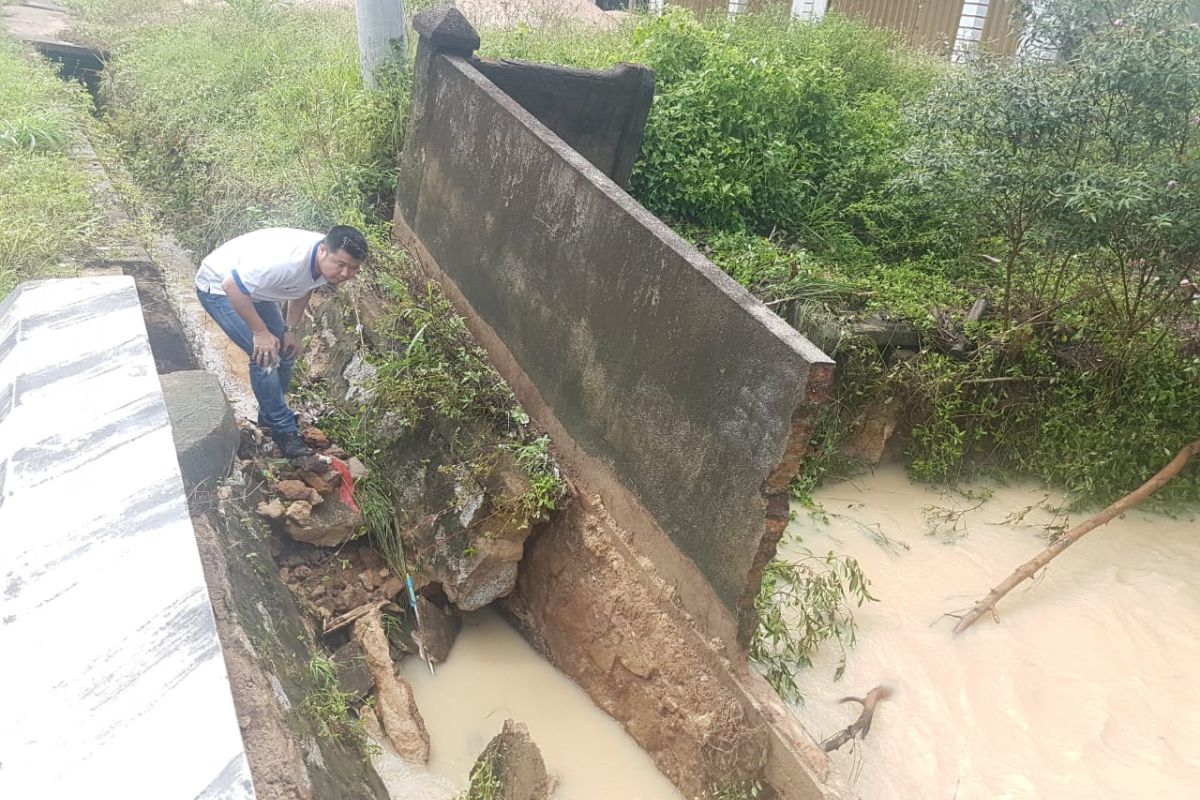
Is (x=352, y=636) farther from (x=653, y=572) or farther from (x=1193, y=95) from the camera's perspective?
(x=1193, y=95)

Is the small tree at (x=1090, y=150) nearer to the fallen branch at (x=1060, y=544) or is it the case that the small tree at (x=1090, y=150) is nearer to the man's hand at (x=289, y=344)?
the fallen branch at (x=1060, y=544)

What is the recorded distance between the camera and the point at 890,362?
5223 mm

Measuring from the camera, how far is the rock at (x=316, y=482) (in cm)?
408

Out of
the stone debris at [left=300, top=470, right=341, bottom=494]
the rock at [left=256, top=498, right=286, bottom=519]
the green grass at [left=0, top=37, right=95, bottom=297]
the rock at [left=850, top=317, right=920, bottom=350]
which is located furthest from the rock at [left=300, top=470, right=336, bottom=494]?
the rock at [left=850, top=317, right=920, bottom=350]

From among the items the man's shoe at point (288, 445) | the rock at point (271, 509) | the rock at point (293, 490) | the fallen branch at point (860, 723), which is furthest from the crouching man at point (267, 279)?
the fallen branch at point (860, 723)

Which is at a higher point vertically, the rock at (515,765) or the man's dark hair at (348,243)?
the man's dark hair at (348,243)

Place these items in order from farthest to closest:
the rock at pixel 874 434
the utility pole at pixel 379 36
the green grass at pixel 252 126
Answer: the utility pole at pixel 379 36, the green grass at pixel 252 126, the rock at pixel 874 434

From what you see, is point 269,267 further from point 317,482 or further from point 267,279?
point 317,482

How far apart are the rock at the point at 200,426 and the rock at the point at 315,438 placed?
598 millimetres

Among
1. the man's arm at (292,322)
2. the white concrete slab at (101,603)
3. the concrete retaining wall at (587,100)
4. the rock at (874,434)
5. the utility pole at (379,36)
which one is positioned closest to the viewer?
the white concrete slab at (101,603)

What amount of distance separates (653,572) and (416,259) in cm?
307

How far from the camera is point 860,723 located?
378 centimetres

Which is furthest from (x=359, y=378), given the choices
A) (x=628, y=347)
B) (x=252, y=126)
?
(x=252, y=126)

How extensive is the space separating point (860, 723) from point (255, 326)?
11.3ft
